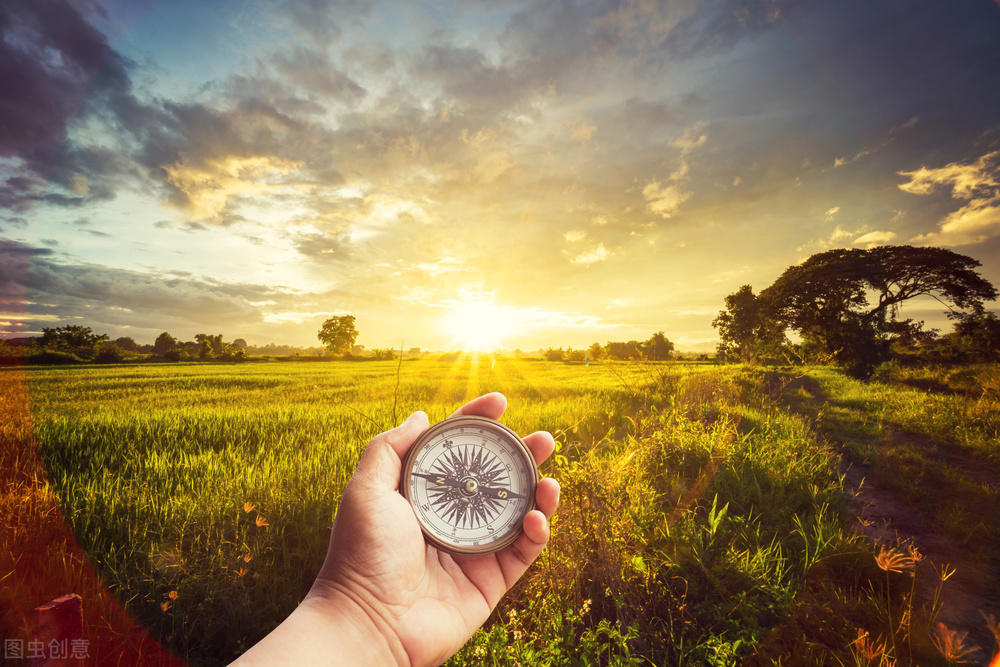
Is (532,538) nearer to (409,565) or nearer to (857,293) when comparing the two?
(409,565)

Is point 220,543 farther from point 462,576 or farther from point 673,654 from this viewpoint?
point 673,654

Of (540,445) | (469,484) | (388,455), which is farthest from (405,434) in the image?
(540,445)

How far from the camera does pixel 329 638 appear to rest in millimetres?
1900

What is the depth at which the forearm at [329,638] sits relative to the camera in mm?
1713

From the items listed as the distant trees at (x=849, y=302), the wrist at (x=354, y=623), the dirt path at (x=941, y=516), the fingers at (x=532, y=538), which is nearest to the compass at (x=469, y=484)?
the fingers at (x=532, y=538)

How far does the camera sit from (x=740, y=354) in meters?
19.8

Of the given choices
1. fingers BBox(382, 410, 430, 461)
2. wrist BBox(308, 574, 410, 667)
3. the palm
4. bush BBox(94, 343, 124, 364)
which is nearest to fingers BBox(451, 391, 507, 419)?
fingers BBox(382, 410, 430, 461)

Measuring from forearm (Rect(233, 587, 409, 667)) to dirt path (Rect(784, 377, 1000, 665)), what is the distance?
3.29 meters

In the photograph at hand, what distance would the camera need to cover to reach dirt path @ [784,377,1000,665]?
3.37 m

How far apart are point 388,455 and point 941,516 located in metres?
7.10

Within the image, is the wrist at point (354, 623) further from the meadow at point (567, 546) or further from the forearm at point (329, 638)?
the meadow at point (567, 546)

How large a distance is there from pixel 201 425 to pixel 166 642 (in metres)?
5.11

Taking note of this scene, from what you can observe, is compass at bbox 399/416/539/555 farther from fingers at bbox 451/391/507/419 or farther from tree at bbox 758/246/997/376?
tree at bbox 758/246/997/376

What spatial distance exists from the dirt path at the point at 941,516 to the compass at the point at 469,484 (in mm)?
2557
